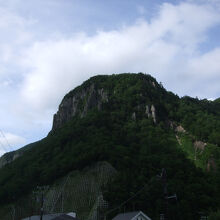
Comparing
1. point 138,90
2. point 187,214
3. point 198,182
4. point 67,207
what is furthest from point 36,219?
point 138,90

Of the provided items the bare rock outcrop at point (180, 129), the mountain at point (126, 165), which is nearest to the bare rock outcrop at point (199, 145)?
the mountain at point (126, 165)

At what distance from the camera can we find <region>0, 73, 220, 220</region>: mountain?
344 ft

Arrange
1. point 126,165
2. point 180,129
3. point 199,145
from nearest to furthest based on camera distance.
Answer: point 126,165, point 199,145, point 180,129

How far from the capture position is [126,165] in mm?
122750

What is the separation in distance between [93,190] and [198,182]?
32892 millimetres

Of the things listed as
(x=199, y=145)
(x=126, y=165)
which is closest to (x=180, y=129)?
(x=199, y=145)

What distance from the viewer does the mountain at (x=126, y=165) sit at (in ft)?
344

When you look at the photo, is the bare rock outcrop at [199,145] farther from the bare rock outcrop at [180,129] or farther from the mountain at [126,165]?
the bare rock outcrop at [180,129]

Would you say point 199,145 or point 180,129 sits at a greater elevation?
point 180,129

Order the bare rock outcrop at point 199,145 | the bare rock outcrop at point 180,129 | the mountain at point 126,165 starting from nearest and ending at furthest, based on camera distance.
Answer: the mountain at point 126,165 → the bare rock outcrop at point 199,145 → the bare rock outcrop at point 180,129

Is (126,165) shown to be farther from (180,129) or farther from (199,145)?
(180,129)

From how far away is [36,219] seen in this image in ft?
253

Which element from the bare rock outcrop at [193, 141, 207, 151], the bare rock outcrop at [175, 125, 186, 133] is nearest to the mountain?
the bare rock outcrop at [175, 125, 186, 133]

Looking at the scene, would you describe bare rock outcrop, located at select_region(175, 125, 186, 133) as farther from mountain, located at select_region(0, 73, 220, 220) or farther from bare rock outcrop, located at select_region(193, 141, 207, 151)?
bare rock outcrop, located at select_region(193, 141, 207, 151)
